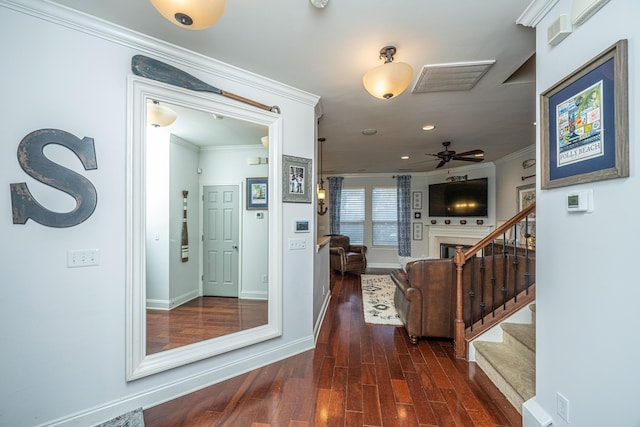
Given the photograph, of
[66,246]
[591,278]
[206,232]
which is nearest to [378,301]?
[206,232]

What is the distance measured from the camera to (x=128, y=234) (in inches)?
65.5

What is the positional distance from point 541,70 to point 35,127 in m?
2.99

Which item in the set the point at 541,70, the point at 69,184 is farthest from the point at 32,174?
the point at 541,70

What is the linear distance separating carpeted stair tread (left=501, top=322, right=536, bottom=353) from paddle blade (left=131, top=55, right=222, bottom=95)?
3.26m

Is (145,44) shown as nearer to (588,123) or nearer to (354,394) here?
(588,123)

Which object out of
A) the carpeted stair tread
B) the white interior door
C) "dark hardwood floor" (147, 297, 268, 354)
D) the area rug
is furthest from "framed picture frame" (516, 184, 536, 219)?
the white interior door

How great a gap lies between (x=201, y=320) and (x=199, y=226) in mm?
1183

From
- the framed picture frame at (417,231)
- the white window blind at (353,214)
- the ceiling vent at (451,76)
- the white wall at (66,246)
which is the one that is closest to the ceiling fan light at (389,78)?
the ceiling vent at (451,76)

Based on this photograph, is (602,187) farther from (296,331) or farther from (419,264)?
(296,331)

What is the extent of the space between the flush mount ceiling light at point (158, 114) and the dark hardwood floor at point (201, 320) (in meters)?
2.03

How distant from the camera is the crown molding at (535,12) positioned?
136 centimetres

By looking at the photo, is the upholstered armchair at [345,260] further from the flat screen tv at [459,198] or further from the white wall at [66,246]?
the white wall at [66,246]

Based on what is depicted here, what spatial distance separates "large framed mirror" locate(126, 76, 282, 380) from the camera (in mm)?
1720

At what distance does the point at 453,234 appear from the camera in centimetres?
635
